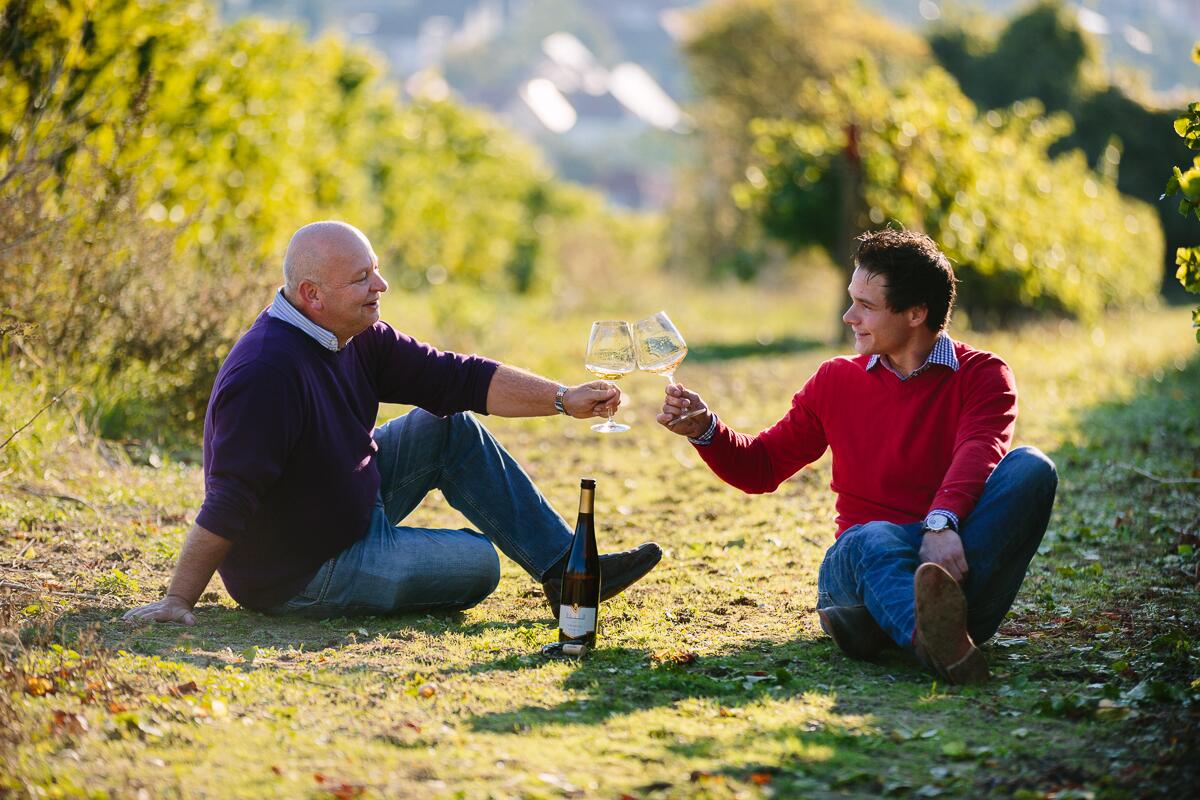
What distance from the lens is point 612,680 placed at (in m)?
4.42

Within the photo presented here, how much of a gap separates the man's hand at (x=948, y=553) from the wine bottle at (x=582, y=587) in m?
Result: 1.18

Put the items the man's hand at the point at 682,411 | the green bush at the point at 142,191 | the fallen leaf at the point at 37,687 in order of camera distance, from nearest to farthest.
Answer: the fallen leaf at the point at 37,687, the man's hand at the point at 682,411, the green bush at the point at 142,191

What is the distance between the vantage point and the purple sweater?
185 inches

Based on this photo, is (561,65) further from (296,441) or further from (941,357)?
(941,357)

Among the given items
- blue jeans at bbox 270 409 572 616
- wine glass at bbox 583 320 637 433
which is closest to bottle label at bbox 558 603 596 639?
blue jeans at bbox 270 409 572 616

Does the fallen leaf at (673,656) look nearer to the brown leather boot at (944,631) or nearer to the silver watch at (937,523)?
the brown leather boot at (944,631)

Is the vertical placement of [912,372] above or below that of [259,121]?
below

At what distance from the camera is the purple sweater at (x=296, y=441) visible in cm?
470

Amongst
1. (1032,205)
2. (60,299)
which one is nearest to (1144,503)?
(60,299)

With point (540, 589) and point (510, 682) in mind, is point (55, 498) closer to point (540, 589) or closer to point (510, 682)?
point (540, 589)

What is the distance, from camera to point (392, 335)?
17.7ft

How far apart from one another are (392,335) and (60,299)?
12.3ft

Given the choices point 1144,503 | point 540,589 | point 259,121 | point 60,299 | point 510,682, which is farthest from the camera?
point 259,121

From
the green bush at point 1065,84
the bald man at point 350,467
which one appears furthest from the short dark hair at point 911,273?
the green bush at point 1065,84
